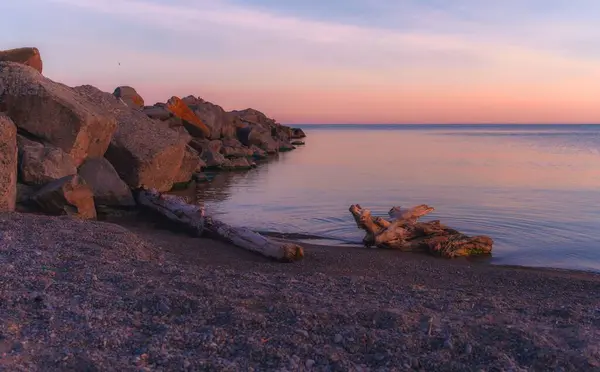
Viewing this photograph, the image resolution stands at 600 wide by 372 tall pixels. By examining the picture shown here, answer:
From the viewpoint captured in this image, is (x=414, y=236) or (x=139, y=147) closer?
(x=414, y=236)

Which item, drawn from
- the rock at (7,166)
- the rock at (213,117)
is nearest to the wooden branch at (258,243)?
the rock at (7,166)

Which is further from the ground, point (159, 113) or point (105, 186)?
point (159, 113)

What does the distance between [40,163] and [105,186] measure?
6.61ft

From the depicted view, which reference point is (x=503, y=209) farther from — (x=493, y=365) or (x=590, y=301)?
(x=493, y=365)

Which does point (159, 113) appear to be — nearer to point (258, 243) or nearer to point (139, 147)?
point (139, 147)

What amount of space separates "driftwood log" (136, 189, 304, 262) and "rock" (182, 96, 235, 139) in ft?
68.2

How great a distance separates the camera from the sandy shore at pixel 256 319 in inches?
175

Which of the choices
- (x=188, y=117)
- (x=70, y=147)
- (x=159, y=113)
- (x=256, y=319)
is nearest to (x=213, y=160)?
(x=159, y=113)

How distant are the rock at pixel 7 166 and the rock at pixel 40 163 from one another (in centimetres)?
65

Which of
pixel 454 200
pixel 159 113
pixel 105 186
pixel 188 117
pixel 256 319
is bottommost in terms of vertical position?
pixel 454 200

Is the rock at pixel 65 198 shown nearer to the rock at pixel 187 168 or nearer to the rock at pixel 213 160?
the rock at pixel 187 168

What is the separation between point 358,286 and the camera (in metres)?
7.40

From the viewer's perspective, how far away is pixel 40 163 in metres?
12.4

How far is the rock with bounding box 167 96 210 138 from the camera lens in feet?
97.5
